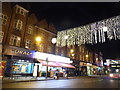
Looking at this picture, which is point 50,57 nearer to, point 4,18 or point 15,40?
point 15,40

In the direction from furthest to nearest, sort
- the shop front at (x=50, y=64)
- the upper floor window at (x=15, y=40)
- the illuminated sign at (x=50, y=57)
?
the illuminated sign at (x=50, y=57)
the shop front at (x=50, y=64)
the upper floor window at (x=15, y=40)

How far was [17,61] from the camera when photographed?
18359 millimetres

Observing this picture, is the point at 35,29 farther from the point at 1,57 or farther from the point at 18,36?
the point at 1,57

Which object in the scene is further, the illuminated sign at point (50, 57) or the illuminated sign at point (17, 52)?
the illuminated sign at point (50, 57)

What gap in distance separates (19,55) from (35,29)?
7442mm

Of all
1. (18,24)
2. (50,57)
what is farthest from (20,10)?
(50,57)

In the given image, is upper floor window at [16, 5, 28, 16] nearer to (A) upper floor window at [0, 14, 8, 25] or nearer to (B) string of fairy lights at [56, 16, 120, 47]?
(A) upper floor window at [0, 14, 8, 25]

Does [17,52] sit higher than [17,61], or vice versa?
[17,52]

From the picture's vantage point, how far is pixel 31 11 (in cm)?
2395

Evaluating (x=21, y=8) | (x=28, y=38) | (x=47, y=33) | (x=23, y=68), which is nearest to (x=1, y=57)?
(x=23, y=68)

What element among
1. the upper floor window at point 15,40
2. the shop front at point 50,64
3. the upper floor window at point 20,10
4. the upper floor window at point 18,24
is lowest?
the shop front at point 50,64

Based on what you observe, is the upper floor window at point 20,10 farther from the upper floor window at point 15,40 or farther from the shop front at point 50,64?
the shop front at point 50,64

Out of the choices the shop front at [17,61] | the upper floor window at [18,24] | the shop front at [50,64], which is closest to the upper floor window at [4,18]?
the upper floor window at [18,24]

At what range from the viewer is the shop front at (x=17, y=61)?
17030 millimetres
